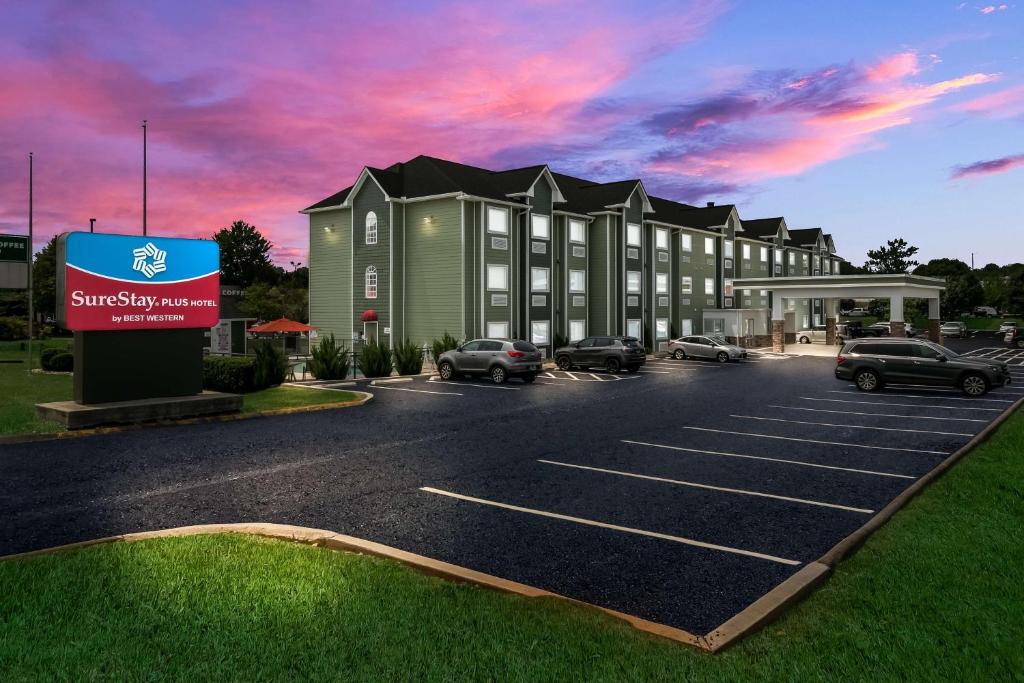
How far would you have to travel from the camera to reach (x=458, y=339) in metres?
36.5

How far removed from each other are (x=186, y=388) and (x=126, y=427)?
7.39ft

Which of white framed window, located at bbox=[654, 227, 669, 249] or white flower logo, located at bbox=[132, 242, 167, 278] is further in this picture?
white framed window, located at bbox=[654, 227, 669, 249]

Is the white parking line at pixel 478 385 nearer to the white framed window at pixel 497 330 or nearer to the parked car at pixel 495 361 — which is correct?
the parked car at pixel 495 361

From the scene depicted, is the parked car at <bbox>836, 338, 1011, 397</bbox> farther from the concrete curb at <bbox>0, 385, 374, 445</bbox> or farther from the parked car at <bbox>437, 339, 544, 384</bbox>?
the concrete curb at <bbox>0, 385, 374, 445</bbox>

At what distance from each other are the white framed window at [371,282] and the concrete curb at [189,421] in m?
18.8

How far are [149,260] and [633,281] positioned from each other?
36859 mm

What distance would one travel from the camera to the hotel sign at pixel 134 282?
50.1ft

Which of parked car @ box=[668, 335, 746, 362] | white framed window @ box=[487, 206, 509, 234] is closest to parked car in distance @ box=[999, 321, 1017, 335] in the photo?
parked car @ box=[668, 335, 746, 362]

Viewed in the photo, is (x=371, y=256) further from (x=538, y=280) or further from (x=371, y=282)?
(x=538, y=280)

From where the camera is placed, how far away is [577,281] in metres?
45.4

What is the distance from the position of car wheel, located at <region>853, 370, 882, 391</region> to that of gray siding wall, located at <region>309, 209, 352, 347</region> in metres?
27.7

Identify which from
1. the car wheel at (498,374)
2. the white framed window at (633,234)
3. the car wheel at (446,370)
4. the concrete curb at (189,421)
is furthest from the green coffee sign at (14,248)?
the white framed window at (633,234)

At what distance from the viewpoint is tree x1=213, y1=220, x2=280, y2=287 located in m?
106

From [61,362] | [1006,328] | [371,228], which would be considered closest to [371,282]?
[371,228]
